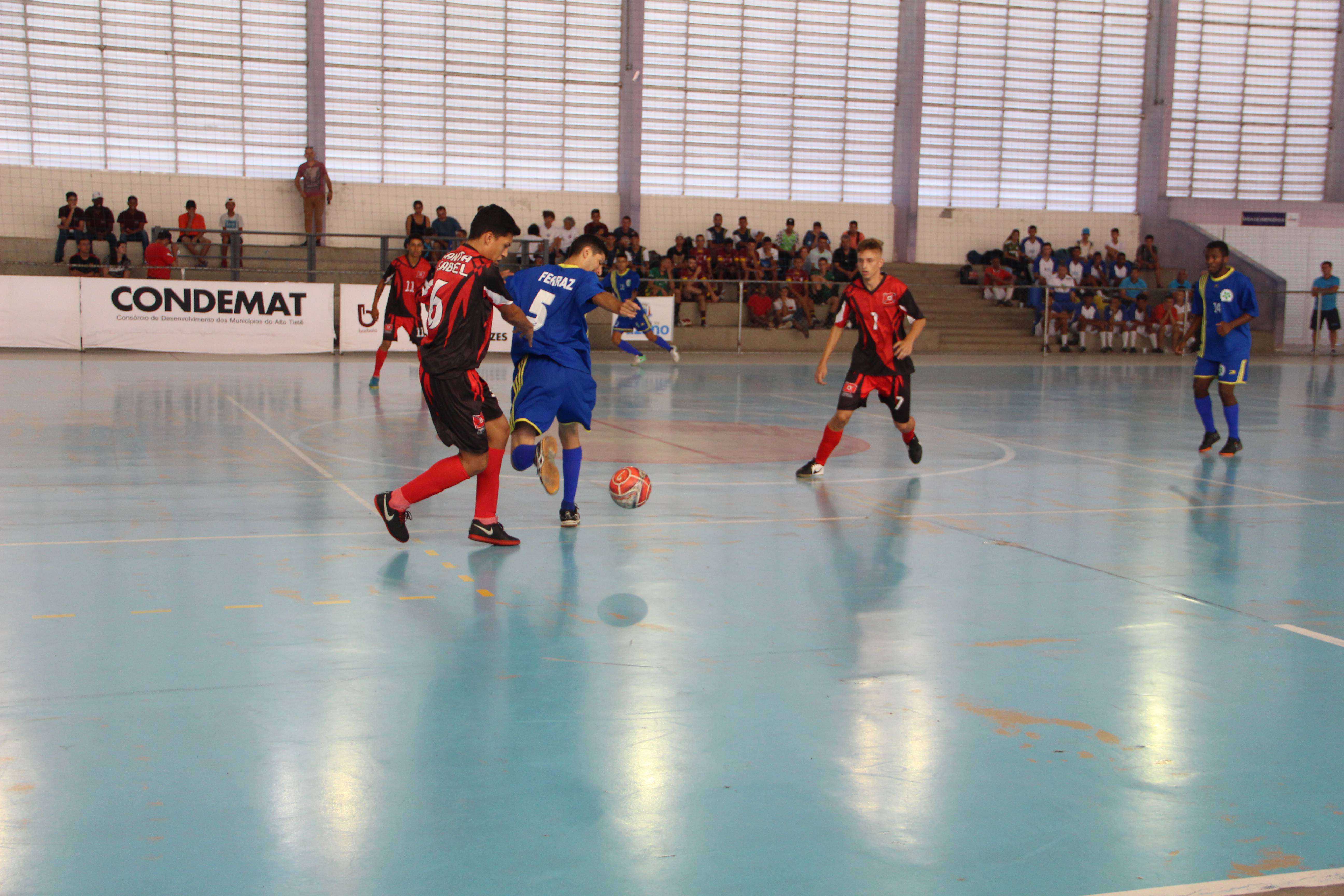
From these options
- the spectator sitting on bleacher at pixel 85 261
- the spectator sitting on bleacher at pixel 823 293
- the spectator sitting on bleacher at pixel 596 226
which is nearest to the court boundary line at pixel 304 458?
the spectator sitting on bleacher at pixel 85 261

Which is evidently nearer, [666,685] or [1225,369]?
[666,685]

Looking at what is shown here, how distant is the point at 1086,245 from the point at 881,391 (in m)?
25.4

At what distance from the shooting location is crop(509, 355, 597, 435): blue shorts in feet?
23.5

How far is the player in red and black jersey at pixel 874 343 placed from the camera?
9688 mm

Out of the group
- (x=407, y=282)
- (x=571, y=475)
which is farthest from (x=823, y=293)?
(x=571, y=475)

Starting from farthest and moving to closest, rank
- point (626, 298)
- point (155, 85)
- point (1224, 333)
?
point (155, 85), point (626, 298), point (1224, 333)

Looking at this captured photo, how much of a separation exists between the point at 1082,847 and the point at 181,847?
7.74 ft

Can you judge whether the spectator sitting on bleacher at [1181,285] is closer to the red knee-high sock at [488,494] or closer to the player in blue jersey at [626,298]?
the player in blue jersey at [626,298]

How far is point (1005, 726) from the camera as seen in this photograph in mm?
4113

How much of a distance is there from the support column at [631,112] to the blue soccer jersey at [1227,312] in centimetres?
2015

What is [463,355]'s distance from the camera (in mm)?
6621

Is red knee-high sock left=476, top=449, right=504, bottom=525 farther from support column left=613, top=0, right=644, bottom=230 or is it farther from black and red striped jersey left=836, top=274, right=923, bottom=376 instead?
support column left=613, top=0, right=644, bottom=230

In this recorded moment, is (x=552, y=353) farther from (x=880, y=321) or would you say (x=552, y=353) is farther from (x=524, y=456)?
(x=880, y=321)

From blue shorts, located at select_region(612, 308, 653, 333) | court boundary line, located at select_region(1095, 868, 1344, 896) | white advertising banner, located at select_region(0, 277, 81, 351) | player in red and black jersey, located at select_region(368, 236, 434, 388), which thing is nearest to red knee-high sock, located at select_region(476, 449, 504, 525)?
court boundary line, located at select_region(1095, 868, 1344, 896)
